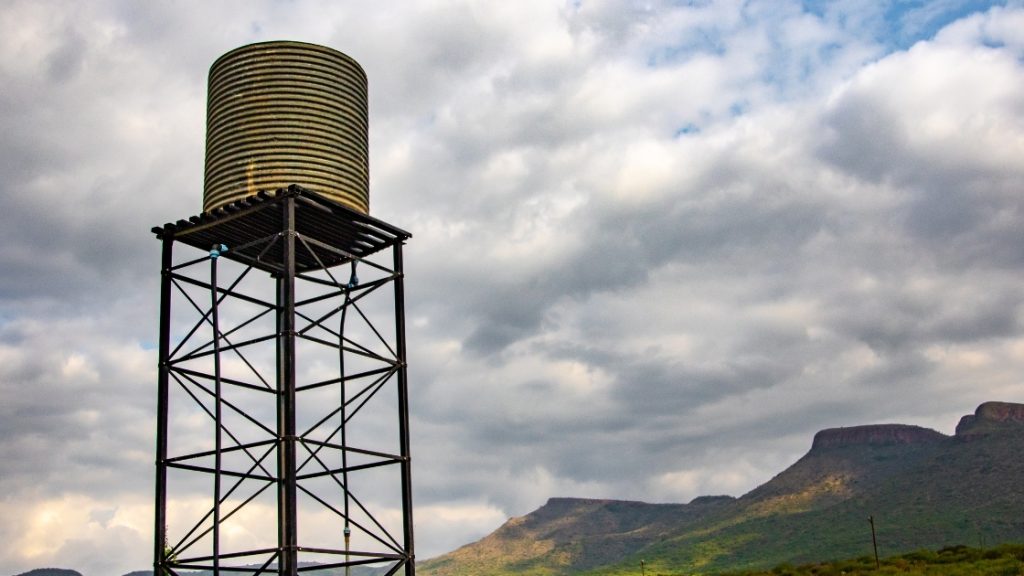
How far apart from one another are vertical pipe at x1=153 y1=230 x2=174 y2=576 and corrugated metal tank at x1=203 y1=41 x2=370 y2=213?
1459 millimetres

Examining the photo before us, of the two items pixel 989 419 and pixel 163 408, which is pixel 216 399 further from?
pixel 989 419

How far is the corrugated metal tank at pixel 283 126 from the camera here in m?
21.1

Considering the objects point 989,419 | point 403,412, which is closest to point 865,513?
point 989,419

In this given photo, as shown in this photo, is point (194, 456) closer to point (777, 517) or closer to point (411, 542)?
point (411, 542)

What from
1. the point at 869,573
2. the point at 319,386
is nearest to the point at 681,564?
the point at 869,573

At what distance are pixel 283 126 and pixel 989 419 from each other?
595 feet

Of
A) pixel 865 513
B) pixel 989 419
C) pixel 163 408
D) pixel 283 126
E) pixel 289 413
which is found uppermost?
pixel 989 419

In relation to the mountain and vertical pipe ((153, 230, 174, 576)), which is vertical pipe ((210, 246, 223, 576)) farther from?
the mountain

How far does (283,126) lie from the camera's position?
21.3 meters

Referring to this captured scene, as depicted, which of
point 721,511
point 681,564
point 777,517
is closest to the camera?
point 681,564

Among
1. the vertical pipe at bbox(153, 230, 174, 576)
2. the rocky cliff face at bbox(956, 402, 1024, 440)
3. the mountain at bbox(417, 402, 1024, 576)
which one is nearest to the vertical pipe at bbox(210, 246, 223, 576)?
the vertical pipe at bbox(153, 230, 174, 576)

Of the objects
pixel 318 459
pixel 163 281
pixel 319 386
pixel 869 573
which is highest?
pixel 163 281

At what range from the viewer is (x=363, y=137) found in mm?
22641

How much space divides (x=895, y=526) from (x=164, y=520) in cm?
12757
